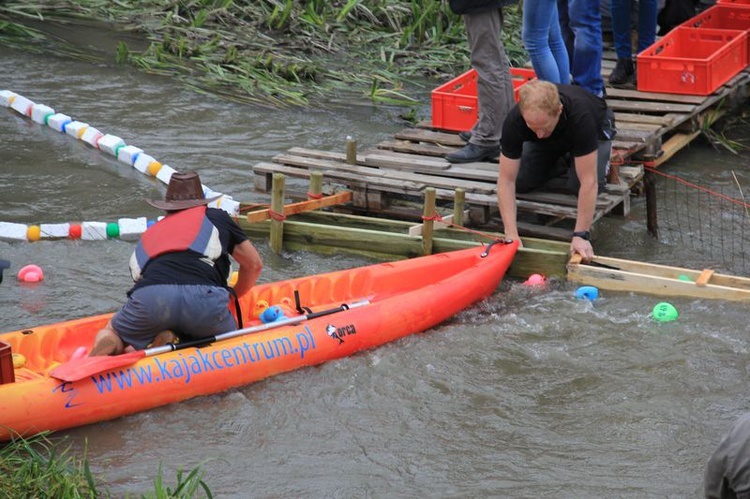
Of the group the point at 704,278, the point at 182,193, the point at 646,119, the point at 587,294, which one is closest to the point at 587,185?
the point at 587,294

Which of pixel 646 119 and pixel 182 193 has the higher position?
pixel 182 193

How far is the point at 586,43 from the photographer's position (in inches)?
334

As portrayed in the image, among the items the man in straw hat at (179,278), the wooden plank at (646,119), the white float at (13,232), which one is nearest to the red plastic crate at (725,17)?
the wooden plank at (646,119)

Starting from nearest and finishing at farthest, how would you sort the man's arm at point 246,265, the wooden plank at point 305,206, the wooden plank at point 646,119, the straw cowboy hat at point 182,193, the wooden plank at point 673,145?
1. the straw cowboy hat at point 182,193
2. the man's arm at point 246,265
3. the wooden plank at point 305,206
4. the wooden plank at point 646,119
5. the wooden plank at point 673,145

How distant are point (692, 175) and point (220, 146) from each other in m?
4.22

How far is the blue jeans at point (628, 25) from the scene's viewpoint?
9938 mm

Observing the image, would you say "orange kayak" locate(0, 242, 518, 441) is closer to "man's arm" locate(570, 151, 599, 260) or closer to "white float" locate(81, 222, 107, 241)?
"man's arm" locate(570, 151, 599, 260)

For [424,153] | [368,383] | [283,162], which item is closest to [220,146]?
[283,162]

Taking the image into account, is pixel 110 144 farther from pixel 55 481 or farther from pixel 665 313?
pixel 55 481

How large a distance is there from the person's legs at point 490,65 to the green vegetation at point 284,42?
351cm

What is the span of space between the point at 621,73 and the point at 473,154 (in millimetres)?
2377

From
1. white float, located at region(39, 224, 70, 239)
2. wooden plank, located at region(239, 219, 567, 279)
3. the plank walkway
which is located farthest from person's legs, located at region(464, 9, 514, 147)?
white float, located at region(39, 224, 70, 239)

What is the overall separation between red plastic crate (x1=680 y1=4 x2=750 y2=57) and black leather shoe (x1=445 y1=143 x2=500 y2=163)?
369 cm

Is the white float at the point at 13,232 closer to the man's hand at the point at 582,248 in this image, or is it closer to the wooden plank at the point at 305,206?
the wooden plank at the point at 305,206
